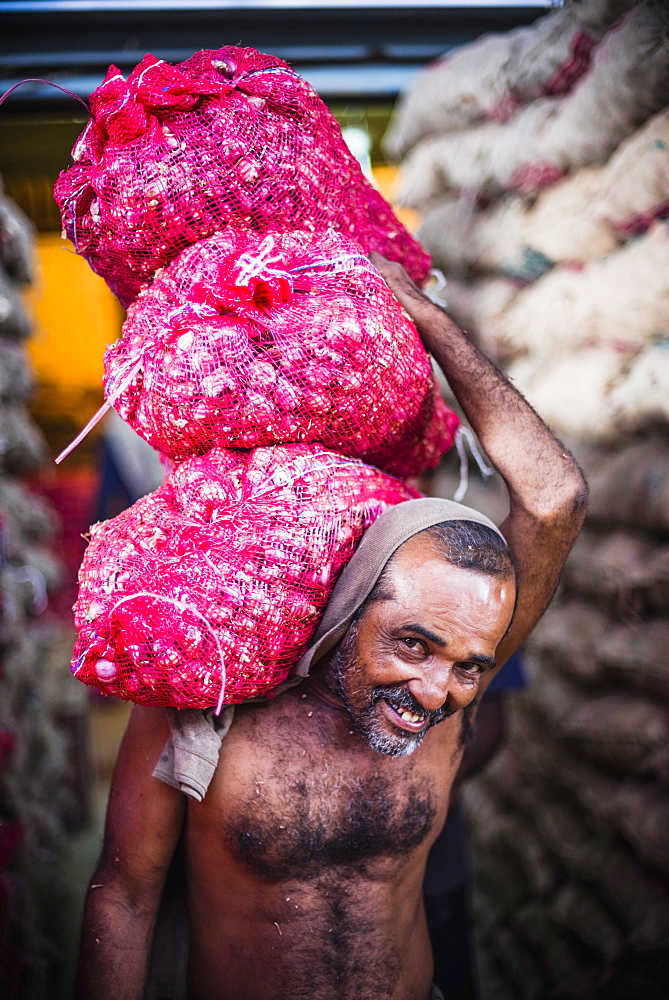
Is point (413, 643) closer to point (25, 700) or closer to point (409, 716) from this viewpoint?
point (409, 716)

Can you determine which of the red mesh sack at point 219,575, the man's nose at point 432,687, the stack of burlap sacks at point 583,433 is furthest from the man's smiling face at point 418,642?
the stack of burlap sacks at point 583,433

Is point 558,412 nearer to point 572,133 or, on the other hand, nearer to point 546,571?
point 572,133

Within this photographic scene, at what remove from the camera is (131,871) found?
1.34 m

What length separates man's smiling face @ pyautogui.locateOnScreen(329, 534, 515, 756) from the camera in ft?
3.87

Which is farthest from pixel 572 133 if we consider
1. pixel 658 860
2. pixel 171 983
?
pixel 171 983

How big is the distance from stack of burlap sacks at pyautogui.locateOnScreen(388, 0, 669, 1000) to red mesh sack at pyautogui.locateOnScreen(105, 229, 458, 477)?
115 centimetres

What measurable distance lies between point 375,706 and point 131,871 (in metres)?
0.54

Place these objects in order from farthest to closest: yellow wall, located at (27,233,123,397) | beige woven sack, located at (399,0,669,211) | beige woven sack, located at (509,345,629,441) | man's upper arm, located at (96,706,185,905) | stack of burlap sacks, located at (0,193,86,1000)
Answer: yellow wall, located at (27,233,123,397) < stack of burlap sacks, located at (0,193,86,1000) < beige woven sack, located at (509,345,629,441) < beige woven sack, located at (399,0,669,211) < man's upper arm, located at (96,706,185,905)

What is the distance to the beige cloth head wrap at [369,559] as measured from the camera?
1.20m

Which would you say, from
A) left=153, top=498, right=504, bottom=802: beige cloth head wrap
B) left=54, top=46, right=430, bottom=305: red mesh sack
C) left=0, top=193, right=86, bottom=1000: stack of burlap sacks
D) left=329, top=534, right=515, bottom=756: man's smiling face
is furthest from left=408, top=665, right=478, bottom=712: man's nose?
left=0, top=193, right=86, bottom=1000: stack of burlap sacks

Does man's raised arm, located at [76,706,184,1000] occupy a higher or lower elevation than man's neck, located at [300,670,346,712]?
lower

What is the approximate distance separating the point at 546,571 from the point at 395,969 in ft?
2.59

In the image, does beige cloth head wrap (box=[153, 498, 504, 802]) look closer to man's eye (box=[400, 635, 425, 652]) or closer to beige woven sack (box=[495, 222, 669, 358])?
man's eye (box=[400, 635, 425, 652])

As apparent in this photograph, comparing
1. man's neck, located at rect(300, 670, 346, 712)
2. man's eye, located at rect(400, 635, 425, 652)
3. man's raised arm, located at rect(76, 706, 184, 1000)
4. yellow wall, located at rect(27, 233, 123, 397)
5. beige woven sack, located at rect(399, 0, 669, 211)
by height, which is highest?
beige woven sack, located at rect(399, 0, 669, 211)
